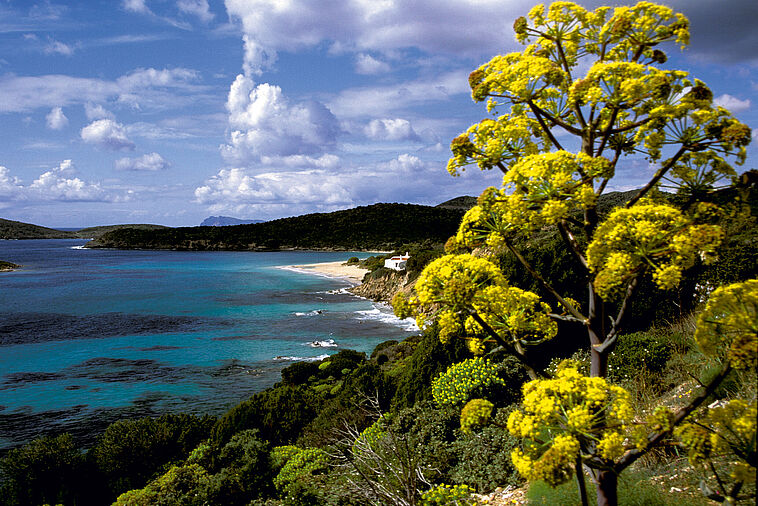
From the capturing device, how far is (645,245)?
2.73 metres

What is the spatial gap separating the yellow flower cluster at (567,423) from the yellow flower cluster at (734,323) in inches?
22.4

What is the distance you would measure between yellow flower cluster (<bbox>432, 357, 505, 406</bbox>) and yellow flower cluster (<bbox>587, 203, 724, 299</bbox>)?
734 cm

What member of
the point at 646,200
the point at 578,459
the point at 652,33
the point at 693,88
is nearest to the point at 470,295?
the point at 578,459

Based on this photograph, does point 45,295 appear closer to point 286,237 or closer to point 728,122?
point 728,122

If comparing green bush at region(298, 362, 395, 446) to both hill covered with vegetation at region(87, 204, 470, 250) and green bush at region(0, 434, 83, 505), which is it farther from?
hill covered with vegetation at region(87, 204, 470, 250)

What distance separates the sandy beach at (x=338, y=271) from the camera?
238 feet

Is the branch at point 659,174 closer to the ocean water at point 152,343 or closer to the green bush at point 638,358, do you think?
the green bush at point 638,358

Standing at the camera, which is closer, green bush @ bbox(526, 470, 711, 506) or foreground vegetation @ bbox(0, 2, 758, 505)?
foreground vegetation @ bbox(0, 2, 758, 505)

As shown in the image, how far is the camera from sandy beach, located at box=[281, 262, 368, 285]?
72.6m

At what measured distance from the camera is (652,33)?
3.23m

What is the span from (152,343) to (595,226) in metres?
34.7

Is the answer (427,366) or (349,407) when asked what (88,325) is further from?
(427,366)

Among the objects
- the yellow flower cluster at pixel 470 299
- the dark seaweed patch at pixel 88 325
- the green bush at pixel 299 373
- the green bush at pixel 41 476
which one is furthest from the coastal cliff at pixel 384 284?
the yellow flower cluster at pixel 470 299

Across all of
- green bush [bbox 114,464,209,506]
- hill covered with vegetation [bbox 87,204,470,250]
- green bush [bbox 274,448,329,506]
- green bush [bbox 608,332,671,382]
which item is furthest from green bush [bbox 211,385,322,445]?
hill covered with vegetation [bbox 87,204,470,250]
